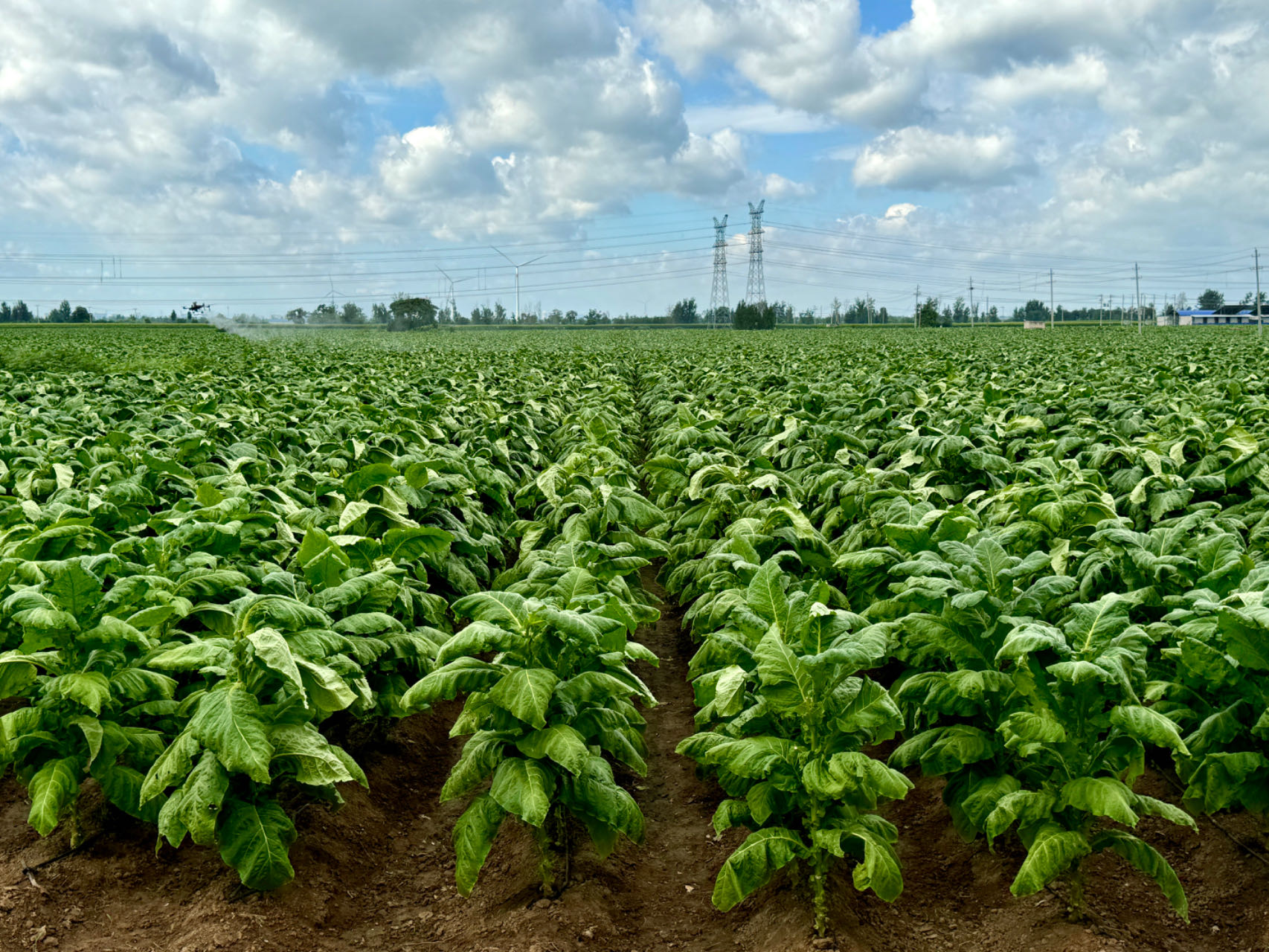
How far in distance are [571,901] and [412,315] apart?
339 feet

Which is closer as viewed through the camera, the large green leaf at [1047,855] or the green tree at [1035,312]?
the large green leaf at [1047,855]

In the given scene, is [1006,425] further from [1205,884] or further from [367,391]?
[367,391]

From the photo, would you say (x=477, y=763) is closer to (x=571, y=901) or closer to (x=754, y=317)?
(x=571, y=901)

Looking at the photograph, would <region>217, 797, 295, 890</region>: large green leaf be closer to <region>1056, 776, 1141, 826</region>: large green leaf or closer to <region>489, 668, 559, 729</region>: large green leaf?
<region>489, 668, 559, 729</region>: large green leaf

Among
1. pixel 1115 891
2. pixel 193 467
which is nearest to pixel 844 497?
pixel 1115 891

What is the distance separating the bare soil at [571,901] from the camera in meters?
3.72

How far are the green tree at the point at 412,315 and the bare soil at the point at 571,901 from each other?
99359 mm

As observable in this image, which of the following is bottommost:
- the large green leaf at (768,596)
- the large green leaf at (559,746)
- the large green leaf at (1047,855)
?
the large green leaf at (1047,855)

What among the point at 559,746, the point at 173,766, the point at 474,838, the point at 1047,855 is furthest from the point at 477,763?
the point at 1047,855

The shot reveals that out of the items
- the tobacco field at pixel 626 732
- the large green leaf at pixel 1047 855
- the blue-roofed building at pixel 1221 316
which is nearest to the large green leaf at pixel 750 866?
the tobacco field at pixel 626 732

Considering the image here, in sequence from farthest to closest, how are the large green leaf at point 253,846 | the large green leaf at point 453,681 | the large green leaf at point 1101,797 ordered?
the large green leaf at point 253,846 → the large green leaf at point 453,681 → the large green leaf at point 1101,797

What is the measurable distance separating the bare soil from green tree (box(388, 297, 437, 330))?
326 feet

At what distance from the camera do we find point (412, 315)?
102625 millimetres

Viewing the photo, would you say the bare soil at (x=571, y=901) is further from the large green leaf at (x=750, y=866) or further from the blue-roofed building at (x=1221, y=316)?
the blue-roofed building at (x=1221, y=316)
